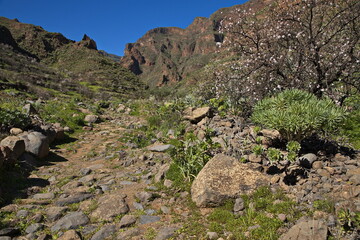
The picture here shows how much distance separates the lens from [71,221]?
4344 mm

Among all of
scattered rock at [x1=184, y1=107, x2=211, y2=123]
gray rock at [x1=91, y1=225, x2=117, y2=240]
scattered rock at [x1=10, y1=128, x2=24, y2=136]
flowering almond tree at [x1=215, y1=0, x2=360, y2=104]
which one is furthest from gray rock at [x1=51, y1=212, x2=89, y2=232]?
flowering almond tree at [x1=215, y1=0, x2=360, y2=104]

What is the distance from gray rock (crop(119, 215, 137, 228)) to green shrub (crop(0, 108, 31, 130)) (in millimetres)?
7333

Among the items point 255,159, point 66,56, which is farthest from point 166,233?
point 66,56

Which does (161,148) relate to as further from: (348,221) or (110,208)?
(348,221)

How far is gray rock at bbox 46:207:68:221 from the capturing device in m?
4.55

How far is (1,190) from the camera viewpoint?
5.20 meters

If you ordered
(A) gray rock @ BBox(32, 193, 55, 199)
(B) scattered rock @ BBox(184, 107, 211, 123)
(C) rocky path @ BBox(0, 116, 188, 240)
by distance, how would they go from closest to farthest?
(C) rocky path @ BBox(0, 116, 188, 240) → (A) gray rock @ BBox(32, 193, 55, 199) → (B) scattered rock @ BBox(184, 107, 211, 123)

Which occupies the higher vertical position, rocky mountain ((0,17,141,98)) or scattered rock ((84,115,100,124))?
rocky mountain ((0,17,141,98))

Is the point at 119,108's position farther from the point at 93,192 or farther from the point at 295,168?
the point at 295,168

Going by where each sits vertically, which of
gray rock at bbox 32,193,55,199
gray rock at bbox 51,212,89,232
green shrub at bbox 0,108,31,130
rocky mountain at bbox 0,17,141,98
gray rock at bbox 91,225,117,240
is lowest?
gray rock at bbox 91,225,117,240

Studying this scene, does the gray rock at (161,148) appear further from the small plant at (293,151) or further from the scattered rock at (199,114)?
the small plant at (293,151)

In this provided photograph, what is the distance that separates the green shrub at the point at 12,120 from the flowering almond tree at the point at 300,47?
913cm

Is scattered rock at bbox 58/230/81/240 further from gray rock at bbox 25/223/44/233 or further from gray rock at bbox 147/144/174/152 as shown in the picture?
gray rock at bbox 147/144/174/152

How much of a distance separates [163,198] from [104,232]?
156cm
